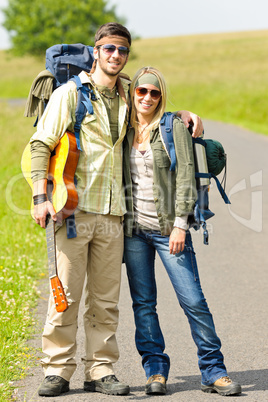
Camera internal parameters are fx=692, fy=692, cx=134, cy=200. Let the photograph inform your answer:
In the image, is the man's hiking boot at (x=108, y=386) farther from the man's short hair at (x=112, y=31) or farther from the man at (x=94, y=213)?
the man's short hair at (x=112, y=31)

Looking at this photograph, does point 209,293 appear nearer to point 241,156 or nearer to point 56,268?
point 56,268

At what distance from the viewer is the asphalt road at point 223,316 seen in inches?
165

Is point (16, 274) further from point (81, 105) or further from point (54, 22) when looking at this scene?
point (54, 22)

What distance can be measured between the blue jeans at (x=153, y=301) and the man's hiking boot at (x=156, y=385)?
32 mm

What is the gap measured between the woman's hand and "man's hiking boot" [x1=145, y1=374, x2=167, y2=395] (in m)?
0.77

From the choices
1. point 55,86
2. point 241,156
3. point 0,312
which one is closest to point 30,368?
point 0,312

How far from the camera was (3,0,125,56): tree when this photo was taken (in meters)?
51.4

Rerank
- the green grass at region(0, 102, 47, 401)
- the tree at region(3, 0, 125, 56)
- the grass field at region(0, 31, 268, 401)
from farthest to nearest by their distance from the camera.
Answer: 1. the tree at region(3, 0, 125, 56)
2. the grass field at region(0, 31, 268, 401)
3. the green grass at region(0, 102, 47, 401)

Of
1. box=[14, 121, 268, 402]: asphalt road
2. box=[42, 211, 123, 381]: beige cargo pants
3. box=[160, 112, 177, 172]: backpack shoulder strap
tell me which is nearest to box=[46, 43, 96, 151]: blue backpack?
box=[160, 112, 177, 172]: backpack shoulder strap

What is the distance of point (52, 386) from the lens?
3998 mm

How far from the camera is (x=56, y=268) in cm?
403

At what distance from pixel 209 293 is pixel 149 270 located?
221cm

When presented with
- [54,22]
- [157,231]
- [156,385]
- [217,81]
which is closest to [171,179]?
[157,231]

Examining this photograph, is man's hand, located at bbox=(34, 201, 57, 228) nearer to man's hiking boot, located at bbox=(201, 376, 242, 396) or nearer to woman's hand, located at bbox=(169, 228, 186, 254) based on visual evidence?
woman's hand, located at bbox=(169, 228, 186, 254)
